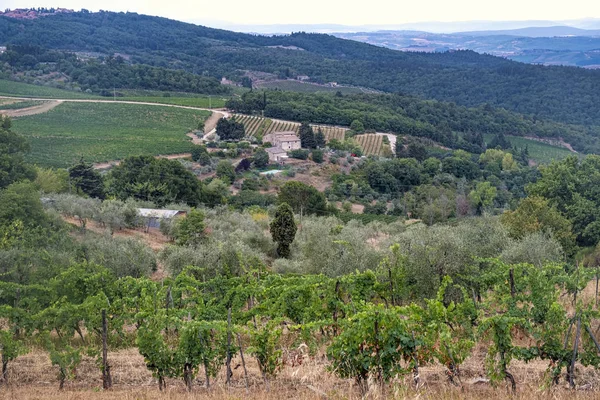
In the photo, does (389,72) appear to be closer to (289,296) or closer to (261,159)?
(261,159)

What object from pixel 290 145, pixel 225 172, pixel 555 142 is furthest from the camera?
pixel 555 142

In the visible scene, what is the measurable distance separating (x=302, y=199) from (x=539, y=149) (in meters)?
67.4

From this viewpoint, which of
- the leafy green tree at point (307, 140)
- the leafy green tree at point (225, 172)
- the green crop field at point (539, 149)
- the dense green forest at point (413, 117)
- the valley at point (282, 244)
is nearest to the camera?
the valley at point (282, 244)

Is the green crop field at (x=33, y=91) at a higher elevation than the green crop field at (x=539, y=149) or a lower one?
higher

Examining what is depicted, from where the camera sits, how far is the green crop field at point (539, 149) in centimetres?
9131

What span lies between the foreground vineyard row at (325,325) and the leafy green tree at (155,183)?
1108 inches

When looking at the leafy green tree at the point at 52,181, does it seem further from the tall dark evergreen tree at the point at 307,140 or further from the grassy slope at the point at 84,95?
the grassy slope at the point at 84,95

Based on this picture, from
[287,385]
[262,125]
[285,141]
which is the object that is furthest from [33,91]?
[287,385]

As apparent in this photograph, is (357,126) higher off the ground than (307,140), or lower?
higher

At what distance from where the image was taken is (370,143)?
84.6 metres

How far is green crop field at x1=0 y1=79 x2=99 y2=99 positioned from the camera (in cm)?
9188

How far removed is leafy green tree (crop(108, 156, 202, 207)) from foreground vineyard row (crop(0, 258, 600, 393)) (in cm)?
2814

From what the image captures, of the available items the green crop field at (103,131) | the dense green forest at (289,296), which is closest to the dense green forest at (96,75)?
the green crop field at (103,131)

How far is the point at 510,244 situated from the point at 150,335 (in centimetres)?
1345
